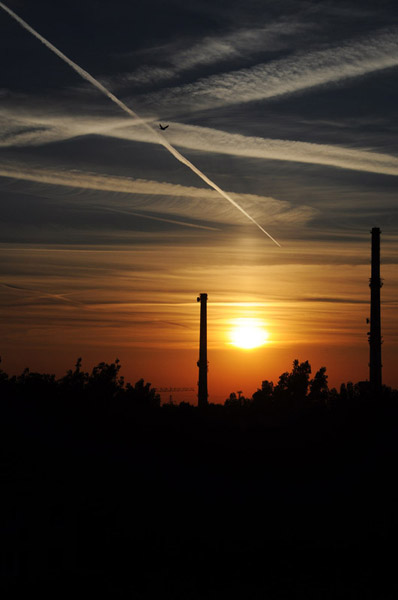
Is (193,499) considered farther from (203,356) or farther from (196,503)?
(203,356)

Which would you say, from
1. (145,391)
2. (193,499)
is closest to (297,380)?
(145,391)

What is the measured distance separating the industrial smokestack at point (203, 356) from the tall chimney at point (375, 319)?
33.4 feet

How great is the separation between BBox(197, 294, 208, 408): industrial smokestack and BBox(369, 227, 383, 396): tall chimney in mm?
10190

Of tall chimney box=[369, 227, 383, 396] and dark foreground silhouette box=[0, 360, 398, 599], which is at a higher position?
tall chimney box=[369, 227, 383, 396]

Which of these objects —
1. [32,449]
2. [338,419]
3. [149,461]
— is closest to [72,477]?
[32,449]

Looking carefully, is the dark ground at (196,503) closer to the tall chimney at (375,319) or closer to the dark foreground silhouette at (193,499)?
the dark foreground silhouette at (193,499)

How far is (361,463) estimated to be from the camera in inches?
906

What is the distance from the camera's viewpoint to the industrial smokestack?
136 feet

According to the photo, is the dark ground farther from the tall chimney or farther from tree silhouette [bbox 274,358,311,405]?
tree silhouette [bbox 274,358,311,405]

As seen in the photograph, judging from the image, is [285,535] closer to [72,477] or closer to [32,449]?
[72,477]

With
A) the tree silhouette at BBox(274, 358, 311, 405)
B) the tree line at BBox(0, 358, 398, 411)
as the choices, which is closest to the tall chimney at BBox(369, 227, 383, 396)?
the tree line at BBox(0, 358, 398, 411)

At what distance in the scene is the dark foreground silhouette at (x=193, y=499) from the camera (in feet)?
44.6

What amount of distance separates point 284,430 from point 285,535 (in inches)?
363

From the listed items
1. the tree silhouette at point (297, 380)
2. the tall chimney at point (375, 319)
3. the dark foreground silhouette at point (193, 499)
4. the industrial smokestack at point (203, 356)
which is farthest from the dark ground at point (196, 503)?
the tree silhouette at point (297, 380)
